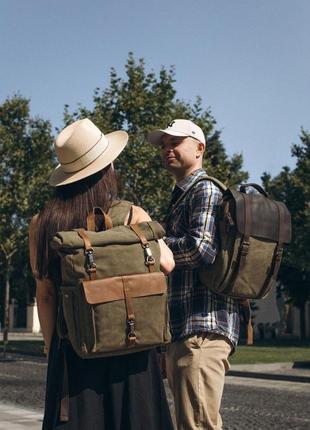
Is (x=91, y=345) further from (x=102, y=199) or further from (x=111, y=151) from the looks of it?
(x=111, y=151)

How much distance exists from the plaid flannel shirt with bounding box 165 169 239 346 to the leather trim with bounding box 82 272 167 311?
0.57 meters

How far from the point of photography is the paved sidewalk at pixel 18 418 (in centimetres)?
878

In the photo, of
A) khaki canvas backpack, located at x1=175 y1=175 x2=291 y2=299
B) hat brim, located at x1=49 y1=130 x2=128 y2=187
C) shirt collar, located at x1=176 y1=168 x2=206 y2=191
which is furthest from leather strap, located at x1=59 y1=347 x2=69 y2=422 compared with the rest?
shirt collar, located at x1=176 y1=168 x2=206 y2=191

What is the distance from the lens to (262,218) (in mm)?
3555

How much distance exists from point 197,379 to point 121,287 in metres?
0.85

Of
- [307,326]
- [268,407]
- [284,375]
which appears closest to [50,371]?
[268,407]

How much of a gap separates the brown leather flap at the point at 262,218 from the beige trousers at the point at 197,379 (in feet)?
1.68

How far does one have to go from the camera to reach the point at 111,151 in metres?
3.17

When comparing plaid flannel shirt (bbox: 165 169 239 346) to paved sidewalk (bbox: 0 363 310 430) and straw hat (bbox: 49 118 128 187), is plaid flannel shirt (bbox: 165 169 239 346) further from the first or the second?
paved sidewalk (bbox: 0 363 310 430)

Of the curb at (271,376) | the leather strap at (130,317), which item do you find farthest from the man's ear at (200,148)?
the curb at (271,376)

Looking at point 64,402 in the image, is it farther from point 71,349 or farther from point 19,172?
point 19,172

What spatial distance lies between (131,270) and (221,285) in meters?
0.74

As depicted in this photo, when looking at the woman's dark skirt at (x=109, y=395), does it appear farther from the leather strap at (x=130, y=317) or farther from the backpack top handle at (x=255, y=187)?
the backpack top handle at (x=255, y=187)

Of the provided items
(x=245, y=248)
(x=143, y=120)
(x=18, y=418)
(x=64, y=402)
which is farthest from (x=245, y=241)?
(x=143, y=120)
